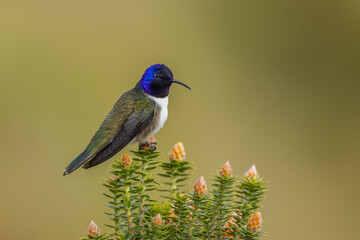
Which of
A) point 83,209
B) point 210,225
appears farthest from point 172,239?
point 83,209

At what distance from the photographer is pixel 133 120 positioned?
2588 millimetres

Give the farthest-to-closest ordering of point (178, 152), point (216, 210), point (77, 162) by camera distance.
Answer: point (77, 162)
point (178, 152)
point (216, 210)

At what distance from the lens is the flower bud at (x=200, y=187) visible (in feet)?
5.22

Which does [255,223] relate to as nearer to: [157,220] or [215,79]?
[157,220]

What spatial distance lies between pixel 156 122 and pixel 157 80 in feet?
0.83

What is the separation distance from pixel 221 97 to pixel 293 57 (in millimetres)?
1042

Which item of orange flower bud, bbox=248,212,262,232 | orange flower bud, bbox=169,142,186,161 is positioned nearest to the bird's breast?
orange flower bud, bbox=169,142,186,161

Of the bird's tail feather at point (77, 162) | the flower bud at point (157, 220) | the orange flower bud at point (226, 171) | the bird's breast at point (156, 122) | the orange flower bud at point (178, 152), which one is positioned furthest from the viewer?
the bird's breast at point (156, 122)

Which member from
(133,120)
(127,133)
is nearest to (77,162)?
(127,133)

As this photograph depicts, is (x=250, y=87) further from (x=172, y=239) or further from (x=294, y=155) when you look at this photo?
(x=172, y=239)

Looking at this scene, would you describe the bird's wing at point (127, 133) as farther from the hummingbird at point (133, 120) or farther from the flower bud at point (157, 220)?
the flower bud at point (157, 220)

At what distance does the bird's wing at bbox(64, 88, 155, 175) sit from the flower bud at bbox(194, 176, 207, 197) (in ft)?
2.76

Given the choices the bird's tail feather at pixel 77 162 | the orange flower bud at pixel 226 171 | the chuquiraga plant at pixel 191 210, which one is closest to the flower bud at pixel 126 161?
the chuquiraga plant at pixel 191 210

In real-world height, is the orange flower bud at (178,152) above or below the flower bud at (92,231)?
above
